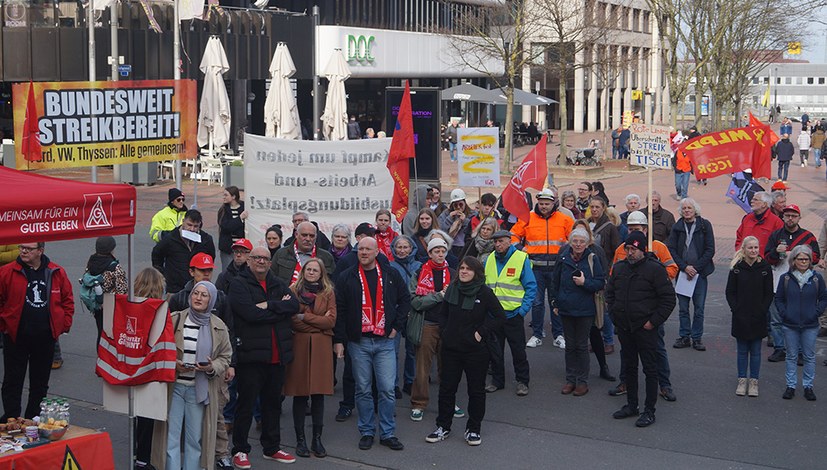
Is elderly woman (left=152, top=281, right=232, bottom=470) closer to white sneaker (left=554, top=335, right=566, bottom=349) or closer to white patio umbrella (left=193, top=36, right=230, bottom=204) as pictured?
white sneaker (left=554, top=335, right=566, bottom=349)

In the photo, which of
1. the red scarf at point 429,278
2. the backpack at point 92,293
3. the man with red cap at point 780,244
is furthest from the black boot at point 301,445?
the man with red cap at point 780,244

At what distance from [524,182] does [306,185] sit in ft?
9.45

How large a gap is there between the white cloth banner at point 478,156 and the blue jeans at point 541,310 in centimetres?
252

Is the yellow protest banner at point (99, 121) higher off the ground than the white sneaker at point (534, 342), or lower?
higher

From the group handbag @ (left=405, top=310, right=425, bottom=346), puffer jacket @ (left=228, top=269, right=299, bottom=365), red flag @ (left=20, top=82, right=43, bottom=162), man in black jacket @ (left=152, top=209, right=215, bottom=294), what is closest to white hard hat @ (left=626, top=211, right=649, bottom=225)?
handbag @ (left=405, top=310, right=425, bottom=346)

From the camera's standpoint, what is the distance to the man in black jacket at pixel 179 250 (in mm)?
11422

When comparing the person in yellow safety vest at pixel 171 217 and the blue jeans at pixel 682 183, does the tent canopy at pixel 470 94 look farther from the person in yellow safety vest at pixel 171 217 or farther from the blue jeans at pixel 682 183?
the person in yellow safety vest at pixel 171 217

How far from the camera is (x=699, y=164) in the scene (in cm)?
1486

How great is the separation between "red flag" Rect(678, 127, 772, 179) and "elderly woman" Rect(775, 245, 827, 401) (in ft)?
14.5

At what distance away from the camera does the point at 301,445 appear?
885cm

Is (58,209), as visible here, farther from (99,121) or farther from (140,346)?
(99,121)

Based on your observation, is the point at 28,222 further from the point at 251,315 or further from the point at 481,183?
the point at 481,183

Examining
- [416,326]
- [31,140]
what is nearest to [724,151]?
[416,326]

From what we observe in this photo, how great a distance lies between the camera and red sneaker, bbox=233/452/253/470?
27.6 feet
